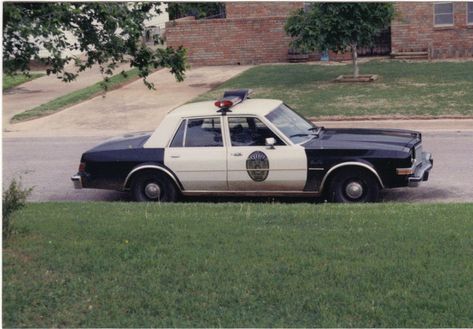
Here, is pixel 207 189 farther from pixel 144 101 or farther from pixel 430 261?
pixel 144 101

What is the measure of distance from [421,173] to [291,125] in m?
1.74

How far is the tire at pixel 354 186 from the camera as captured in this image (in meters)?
9.66

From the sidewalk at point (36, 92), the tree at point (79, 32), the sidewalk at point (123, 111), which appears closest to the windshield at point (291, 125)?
the tree at point (79, 32)

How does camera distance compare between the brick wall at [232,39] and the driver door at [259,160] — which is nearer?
the driver door at [259,160]

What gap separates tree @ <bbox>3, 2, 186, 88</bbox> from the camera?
6.01m

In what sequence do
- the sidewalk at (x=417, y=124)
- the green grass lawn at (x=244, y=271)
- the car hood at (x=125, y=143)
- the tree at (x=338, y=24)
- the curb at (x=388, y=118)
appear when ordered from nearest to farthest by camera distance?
the green grass lawn at (x=244, y=271), the car hood at (x=125, y=143), the sidewalk at (x=417, y=124), the curb at (x=388, y=118), the tree at (x=338, y=24)

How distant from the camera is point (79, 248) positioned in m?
6.71

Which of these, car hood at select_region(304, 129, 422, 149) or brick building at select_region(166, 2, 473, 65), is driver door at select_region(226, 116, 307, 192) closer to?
car hood at select_region(304, 129, 422, 149)

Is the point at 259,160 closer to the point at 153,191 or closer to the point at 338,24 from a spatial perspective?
the point at 153,191

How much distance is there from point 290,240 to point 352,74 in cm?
1769

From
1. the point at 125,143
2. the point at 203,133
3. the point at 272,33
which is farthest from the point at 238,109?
the point at 272,33

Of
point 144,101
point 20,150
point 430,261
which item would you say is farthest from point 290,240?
point 144,101

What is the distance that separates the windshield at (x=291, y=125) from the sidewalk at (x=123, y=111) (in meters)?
7.84

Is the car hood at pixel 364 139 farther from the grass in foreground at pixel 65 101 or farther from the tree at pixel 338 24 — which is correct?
the tree at pixel 338 24
